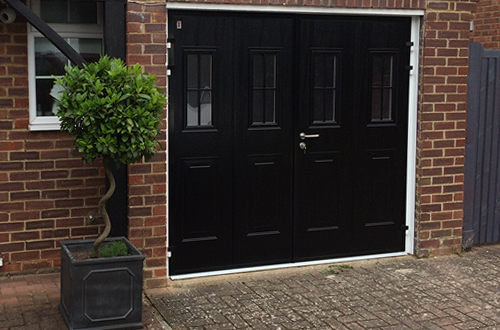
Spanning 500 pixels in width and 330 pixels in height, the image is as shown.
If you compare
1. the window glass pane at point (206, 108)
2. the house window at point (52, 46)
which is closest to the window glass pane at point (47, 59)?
the house window at point (52, 46)

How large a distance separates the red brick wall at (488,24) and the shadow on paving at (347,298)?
3.47 meters

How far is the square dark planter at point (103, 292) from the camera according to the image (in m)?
4.81

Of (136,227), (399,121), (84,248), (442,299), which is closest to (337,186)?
(399,121)

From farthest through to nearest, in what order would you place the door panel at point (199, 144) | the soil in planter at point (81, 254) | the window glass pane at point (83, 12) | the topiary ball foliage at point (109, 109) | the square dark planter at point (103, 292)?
1. the window glass pane at point (83, 12)
2. the door panel at point (199, 144)
3. the soil in planter at point (81, 254)
4. the square dark planter at point (103, 292)
5. the topiary ball foliage at point (109, 109)

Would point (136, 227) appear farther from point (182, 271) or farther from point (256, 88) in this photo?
point (256, 88)

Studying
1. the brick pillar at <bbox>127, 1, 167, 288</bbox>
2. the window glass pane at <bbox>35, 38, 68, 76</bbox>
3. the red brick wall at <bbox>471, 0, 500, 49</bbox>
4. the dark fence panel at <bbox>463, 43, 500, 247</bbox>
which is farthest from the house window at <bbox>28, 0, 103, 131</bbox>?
the red brick wall at <bbox>471, 0, 500, 49</bbox>

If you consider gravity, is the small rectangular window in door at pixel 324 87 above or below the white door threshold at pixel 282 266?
above

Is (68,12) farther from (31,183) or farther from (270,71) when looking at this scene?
(270,71)

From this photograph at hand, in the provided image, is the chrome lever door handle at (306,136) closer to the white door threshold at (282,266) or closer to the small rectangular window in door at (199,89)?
the small rectangular window in door at (199,89)

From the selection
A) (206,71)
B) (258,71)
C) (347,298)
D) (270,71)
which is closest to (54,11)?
(206,71)

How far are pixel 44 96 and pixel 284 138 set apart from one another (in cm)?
210

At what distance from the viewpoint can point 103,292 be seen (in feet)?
16.0

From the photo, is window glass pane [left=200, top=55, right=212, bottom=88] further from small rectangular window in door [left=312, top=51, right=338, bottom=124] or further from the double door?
small rectangular window in door [left=312, top=51, right=338, bottom=124]

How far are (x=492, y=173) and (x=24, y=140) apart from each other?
457 centimetres
